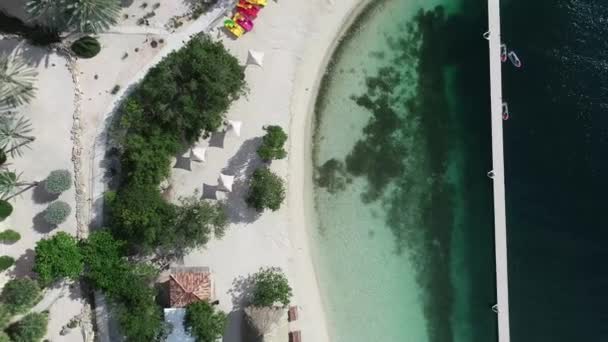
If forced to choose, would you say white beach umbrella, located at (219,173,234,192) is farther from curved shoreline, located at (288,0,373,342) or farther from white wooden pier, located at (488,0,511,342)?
white wooden pier, located at (488,0,511,342)

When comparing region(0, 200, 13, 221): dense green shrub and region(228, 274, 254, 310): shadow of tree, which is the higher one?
region(0, 200, 13, 221): dense green shrub

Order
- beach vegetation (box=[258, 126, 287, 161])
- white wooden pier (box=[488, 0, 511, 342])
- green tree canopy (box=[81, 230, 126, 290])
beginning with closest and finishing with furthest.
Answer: green tree canopy (box=[81, 230, 126, 290]) < beach vegetation (box=[258, 126, 287, 161]) < white wooden pier (box=[488, 0, 511, 342])

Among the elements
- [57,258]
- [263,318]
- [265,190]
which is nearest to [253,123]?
[265,190]

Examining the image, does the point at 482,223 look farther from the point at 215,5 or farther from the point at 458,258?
the point at 215,5

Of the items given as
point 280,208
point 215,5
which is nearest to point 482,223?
point 280,208

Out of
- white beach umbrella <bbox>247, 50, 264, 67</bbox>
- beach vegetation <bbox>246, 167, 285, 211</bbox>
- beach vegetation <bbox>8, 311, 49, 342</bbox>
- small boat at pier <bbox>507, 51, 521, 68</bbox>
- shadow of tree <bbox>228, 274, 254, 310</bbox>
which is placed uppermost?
small boat at pier <bbox>507, 51, 521, 68</bbox>

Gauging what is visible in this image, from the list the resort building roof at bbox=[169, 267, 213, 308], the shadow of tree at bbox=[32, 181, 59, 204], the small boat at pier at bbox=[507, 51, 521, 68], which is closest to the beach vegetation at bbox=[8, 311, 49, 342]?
the shadow of tree at bbox=[32, 181, 59, 204]

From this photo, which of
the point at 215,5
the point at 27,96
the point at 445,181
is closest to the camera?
the point at 27,96

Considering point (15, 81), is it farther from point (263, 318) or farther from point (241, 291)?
point (263, 318)
